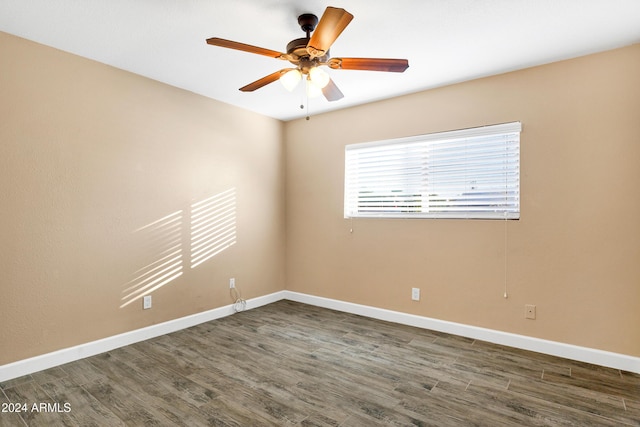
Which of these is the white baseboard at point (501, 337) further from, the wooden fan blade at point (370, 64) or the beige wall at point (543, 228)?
the wooden fan blade at point (370, 64)

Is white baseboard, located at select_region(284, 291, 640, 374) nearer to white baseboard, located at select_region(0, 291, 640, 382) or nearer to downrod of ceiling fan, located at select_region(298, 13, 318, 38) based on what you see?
white baseboard, located at select_region(0, 291, 640, 382)

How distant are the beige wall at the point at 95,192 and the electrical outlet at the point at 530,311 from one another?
9.72ft

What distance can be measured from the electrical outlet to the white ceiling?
6.71 ft

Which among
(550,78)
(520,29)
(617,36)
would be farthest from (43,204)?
(617,36)

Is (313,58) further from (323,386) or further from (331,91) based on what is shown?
(323,386)

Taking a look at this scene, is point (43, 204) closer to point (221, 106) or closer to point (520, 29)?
point (221, 106)

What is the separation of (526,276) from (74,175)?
3.83 meters

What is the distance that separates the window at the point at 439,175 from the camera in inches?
121

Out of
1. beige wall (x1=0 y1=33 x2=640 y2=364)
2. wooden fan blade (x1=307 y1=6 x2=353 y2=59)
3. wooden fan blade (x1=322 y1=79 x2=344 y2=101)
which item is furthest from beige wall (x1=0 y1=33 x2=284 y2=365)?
wooden fan blade (x1=307 y1=6 x2=353 y2=59)

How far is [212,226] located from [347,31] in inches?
94.5

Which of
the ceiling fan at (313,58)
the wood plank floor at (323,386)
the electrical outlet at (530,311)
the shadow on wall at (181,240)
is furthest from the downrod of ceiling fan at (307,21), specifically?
the electrical outlet at (530,311)

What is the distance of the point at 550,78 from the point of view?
9.38 feet

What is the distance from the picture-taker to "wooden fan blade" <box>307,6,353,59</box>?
1644 millimetres

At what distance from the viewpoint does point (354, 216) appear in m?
4.07
